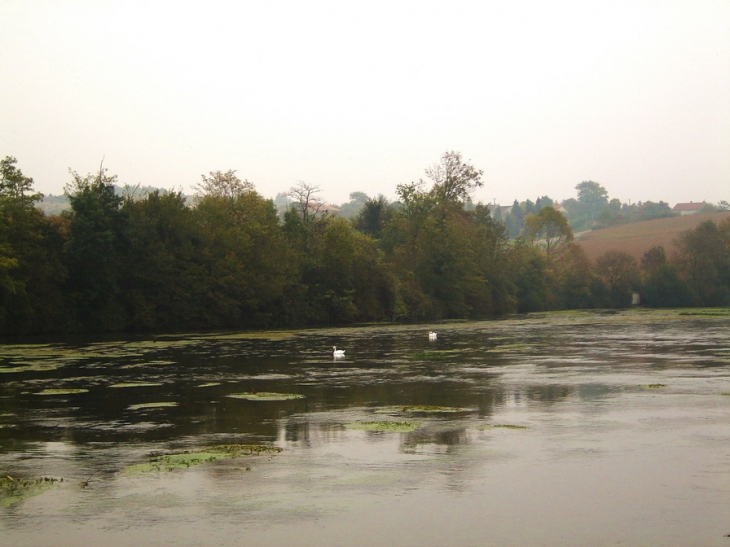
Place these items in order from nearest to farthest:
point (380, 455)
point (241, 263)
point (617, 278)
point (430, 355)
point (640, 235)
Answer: point (380, 455) → point (430, 355) → point (241, 263) → point (617, 278) → point (640, 235)

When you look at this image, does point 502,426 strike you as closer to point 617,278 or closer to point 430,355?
point 430,355

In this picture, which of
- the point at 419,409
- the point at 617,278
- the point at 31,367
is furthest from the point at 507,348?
the point at 617,278

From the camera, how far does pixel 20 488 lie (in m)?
12.5

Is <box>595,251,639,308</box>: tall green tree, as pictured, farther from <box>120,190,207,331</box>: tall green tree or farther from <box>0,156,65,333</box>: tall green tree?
<box>0,156,65,333</box>: tall green tree

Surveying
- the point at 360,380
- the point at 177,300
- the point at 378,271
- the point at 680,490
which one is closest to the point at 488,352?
the point at 360,380

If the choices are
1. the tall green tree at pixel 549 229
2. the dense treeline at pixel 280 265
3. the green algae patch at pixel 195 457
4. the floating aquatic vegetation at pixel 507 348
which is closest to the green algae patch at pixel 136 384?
the green algae patch at pixel 195 457

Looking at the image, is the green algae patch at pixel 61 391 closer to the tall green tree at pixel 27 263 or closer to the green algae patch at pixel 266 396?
the green algae patch at pixel 266 396

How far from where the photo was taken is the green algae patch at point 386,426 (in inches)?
679

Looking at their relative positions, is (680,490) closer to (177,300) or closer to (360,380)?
(360,380)

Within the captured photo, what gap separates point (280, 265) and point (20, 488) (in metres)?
61.6

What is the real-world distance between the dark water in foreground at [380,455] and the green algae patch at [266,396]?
0.33 metres

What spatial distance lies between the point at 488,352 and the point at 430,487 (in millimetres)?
26830

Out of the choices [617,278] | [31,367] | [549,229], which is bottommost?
[31,367]

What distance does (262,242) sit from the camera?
7519 cm
